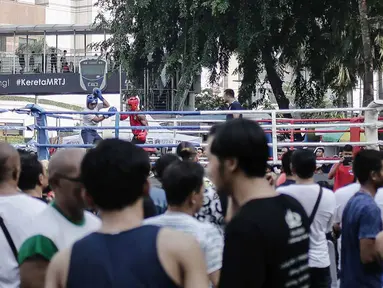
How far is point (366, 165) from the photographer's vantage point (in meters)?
5.64

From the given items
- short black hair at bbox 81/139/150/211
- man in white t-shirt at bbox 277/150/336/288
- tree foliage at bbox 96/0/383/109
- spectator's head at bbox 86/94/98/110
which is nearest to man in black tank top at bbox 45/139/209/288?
short black hair at bbox 81/139/150/211

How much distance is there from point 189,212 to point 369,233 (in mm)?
1274

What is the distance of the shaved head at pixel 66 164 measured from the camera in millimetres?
3885

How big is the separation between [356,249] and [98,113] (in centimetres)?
783

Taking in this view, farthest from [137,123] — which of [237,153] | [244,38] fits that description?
[237,153]

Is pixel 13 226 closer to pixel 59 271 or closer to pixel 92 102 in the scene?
pixel 59 271

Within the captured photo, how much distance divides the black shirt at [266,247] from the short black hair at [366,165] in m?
2.39

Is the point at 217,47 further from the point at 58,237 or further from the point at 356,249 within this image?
the point at 58,237

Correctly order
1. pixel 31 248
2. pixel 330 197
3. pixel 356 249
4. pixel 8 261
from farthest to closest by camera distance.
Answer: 1. pixel 330 197
2. pixel 356 249
3. pixel 8 261
4. pixel 31 248

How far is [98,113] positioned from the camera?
12.7m

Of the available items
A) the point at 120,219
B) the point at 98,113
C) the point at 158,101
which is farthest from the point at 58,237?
the point at 158,101

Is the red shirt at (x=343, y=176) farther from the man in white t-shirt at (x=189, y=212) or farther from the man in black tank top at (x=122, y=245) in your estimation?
the man in black tank top at (x=122, y=245)

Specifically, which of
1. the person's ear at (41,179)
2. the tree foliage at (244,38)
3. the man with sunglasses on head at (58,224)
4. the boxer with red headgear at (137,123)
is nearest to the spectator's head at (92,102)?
the boxer with red headgear at (137,123)

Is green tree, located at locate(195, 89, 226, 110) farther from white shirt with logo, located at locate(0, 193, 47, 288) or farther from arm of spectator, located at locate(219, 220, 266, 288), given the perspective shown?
arm of spectator, located at locate(219, 220, 266, 288)
